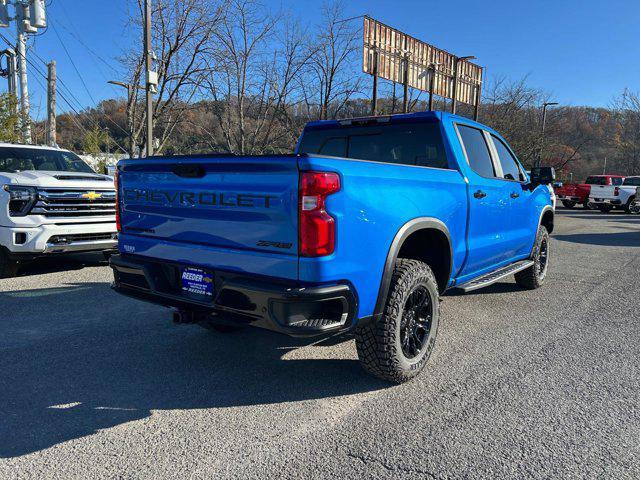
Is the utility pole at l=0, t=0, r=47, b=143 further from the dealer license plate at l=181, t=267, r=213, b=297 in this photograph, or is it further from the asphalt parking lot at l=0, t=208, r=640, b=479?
the dealer license plate at l=181, t=267, r=213, b=297

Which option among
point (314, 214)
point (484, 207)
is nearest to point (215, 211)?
point (314, 214)

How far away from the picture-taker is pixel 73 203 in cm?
665

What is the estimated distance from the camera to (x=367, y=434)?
2.74 meters

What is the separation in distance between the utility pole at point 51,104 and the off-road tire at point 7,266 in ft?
A: 45.6

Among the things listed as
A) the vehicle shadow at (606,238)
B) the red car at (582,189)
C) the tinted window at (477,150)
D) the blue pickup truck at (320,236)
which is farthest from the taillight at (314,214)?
the red car at (582,189)

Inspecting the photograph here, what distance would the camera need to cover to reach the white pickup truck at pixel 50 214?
243 inches

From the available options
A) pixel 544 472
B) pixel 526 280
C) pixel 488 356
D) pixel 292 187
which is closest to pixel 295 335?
pixel 292 187

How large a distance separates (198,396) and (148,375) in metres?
0.55

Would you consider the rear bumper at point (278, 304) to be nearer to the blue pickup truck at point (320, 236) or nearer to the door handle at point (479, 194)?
the blue pickup truck at point (320, 236)

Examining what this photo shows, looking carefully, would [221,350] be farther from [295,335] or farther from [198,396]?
[295,335]

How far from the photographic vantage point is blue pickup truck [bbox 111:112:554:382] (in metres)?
2.64

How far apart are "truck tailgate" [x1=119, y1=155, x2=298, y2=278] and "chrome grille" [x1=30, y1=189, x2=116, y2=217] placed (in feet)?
11.3

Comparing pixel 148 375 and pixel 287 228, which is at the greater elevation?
pixel 287 228

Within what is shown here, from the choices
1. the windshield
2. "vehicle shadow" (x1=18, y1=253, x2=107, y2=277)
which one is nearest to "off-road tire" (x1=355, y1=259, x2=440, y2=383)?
"vehicle shadow" (x1=18, y1=253, x2=107, y2=277)
